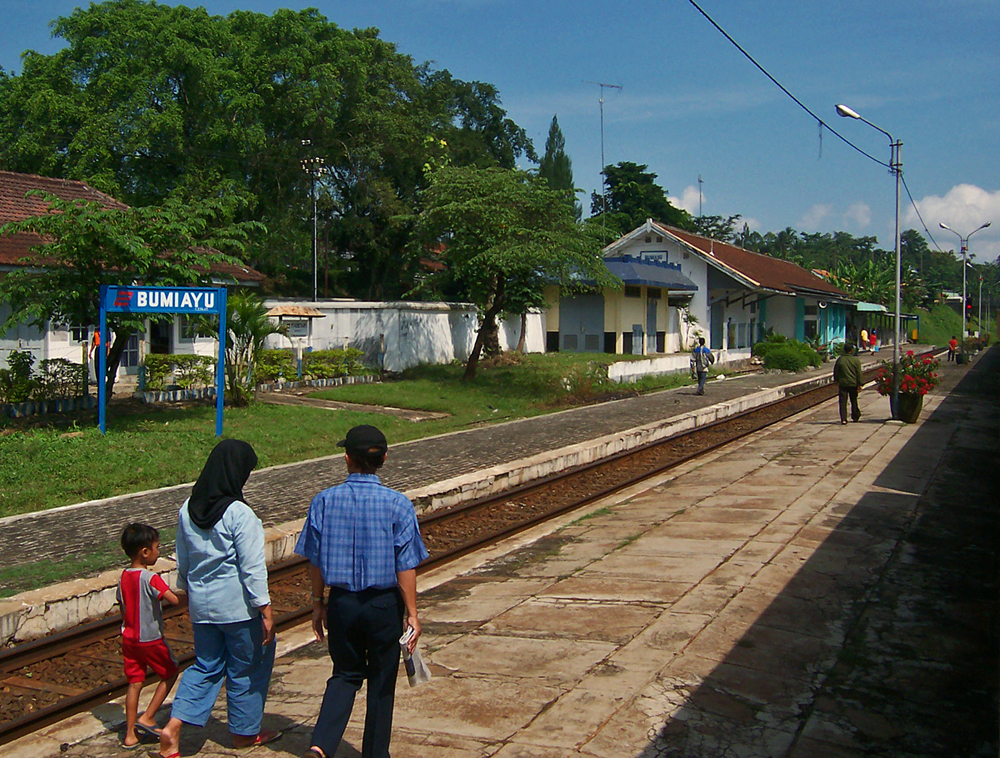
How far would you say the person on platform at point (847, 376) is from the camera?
55.9 ft

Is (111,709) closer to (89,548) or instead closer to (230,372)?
(89,548)

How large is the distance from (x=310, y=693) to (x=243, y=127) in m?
25.4

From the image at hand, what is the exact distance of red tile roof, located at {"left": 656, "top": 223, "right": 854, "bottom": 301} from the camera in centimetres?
3791

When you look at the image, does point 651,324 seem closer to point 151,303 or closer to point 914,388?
point 914,388

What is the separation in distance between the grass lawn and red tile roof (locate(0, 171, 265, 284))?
295 centimetres

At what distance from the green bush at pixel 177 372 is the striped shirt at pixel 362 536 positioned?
14835 millimetres

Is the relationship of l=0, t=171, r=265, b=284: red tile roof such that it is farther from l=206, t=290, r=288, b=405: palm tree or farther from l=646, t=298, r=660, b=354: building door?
l=646, t=298, r=660, b=354: building door

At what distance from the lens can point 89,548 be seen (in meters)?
7.99

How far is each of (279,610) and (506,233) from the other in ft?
49.4

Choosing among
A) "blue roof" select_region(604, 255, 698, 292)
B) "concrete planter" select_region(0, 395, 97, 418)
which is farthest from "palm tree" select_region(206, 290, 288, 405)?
"blue roof" select_region(604, 255, 698, 292)

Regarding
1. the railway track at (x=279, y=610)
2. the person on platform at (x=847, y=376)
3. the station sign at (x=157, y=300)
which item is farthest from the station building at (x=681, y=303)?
the station sign at (x=157, y=300)

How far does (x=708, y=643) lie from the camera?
221 inches

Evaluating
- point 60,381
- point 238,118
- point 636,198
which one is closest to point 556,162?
point 636,198

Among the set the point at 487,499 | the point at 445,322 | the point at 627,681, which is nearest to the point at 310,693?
the point at 627,681
